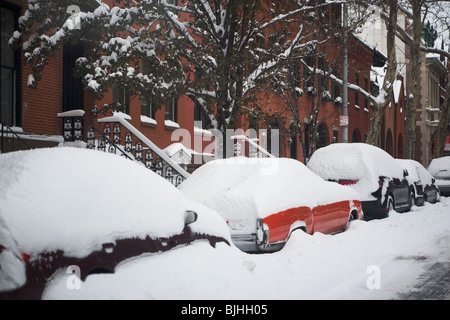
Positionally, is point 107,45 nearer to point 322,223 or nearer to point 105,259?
point 322,223

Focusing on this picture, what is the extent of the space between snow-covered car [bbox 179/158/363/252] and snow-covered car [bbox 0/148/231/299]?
200 centimetres

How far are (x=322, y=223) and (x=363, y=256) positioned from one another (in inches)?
40.6

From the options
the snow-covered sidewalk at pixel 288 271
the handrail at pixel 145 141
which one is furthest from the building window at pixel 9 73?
the snow-covered sidewalk at pixel 288 271

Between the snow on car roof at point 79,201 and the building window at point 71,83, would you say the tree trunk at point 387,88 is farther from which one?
the snow on car roof at point 79,201

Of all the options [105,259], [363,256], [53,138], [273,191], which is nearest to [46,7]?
[53,138]

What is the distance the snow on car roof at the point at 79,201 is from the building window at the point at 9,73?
8488mm

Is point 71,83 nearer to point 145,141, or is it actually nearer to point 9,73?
point 9,73

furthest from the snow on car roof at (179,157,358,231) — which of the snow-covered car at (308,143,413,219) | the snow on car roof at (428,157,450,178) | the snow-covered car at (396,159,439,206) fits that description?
the snow on car roof at (428,157,450,178)

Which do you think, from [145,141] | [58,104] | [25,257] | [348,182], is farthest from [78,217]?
[58,104]

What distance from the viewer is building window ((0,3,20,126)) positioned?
13.3 m

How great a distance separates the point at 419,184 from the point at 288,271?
1128cm

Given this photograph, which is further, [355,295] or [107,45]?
[107,45]

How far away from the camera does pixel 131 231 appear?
16.2ft

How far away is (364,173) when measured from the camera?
533 inches
